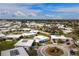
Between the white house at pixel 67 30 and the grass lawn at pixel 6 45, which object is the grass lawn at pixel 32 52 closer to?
the grass lawn at pixel 6 45

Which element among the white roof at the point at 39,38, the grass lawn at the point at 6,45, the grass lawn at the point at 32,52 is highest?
the white roof at the point at 39,38

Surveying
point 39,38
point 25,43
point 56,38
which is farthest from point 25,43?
point 56,38

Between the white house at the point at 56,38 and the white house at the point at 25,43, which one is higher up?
the white house at the point at 56,38

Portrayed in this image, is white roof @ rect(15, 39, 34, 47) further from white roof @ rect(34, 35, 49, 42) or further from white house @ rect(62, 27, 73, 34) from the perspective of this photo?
white house @ rect(62, 27, 73, 34)

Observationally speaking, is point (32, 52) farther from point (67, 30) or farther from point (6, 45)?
point (67, 30)

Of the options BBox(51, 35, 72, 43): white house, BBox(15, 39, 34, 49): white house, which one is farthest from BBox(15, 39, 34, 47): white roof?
BBox(51, 35, 72, 43): white house

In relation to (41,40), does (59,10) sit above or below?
above

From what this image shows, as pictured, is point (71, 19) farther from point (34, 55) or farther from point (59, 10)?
point (34, 55)

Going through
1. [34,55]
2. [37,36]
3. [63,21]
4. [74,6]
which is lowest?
[34,55]

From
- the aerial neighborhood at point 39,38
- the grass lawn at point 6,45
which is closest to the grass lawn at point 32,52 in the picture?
the aerial neighborhood at point 39,38

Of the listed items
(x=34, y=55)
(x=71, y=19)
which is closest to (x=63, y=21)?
(x=71, y=19)

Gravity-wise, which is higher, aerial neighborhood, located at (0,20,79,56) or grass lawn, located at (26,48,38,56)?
aerial neighborhood, located at (0,20,79,56)
